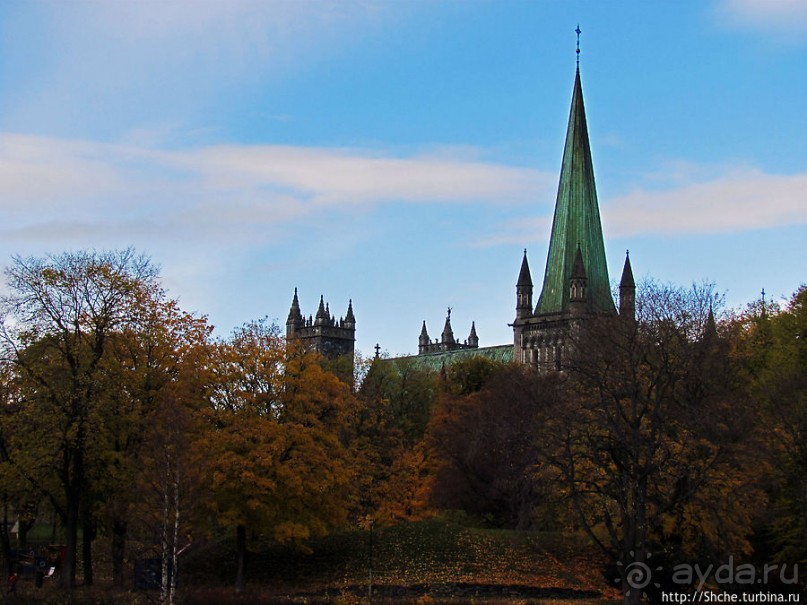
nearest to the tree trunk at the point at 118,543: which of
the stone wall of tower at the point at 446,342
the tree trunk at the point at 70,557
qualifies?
the tree trunk at the point at 70,557

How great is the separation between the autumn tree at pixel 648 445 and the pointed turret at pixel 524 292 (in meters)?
82.5

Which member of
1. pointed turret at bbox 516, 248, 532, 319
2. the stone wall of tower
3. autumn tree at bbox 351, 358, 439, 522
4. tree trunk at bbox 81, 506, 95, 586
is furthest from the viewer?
the stone wall of tower

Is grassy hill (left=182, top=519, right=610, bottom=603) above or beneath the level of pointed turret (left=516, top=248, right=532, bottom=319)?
beneath

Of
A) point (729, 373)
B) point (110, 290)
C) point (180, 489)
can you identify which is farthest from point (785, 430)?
point (110, 290)

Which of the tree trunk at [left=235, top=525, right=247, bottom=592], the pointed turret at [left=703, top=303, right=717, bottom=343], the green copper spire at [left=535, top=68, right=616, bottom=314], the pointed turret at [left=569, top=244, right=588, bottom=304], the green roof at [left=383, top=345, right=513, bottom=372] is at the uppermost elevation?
the green copper spire at [left=535, top=68, right=616, bottom=314]

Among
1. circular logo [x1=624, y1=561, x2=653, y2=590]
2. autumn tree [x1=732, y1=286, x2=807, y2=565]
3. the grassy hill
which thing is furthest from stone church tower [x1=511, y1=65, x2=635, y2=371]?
circular logo [x1=624, y1=561, x2=653, y2=590]

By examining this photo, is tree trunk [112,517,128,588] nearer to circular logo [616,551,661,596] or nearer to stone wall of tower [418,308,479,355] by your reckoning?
circular logo [616,551,661,596]

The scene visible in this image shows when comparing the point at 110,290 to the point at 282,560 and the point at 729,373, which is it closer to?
the point at 282,560

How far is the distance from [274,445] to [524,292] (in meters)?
82.6

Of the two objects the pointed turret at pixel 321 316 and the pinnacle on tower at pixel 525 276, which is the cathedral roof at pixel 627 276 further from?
the pointed turret at pixel 321 316

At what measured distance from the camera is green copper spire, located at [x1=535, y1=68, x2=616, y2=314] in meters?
116

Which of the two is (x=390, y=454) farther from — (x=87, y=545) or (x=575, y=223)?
(x=575, y=223)

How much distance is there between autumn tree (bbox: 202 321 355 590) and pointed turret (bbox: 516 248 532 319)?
249ft

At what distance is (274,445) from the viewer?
1937 inches
